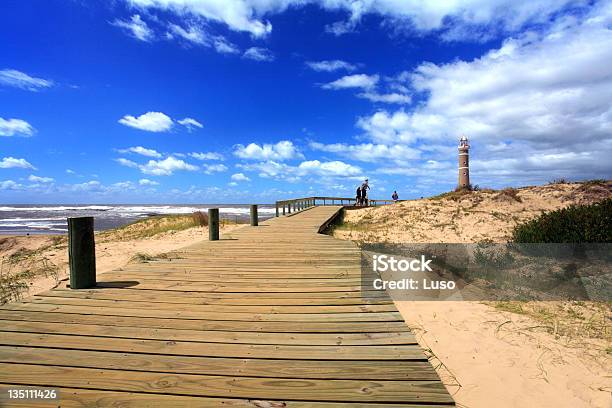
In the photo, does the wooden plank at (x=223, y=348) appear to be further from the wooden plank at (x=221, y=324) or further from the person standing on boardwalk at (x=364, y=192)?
the person standing on boardwalk at (x=364, y=192)

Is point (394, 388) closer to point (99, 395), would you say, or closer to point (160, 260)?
point (99, 395)

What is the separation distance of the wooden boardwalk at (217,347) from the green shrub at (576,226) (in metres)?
7.11

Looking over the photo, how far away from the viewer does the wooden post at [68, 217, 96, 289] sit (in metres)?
4.41

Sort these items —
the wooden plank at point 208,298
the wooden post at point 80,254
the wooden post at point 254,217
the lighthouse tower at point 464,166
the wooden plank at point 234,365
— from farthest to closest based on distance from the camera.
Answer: the lighthouse tower at point 464,166, the wooden post at point 254,217, the wooden post at point 80,254, the wooden plank at point 208,298, the wooden plank at point 234,365

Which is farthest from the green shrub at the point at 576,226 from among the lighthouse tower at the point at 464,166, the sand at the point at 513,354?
Result: the lighthouse tower at the point at 464,166

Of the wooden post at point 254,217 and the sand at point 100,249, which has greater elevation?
the wooden post at point 254,217

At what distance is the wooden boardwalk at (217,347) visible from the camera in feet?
7.06

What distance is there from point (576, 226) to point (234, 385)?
32.0 ft

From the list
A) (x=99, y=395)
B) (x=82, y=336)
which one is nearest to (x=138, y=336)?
(x=82, y=336)

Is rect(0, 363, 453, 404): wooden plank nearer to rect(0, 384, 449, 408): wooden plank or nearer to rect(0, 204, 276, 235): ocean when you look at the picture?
rect(0, 384, 449, 408): wooden plank

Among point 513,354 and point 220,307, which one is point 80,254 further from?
point 513,354

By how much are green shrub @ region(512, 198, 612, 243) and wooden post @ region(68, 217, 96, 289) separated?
410 inches

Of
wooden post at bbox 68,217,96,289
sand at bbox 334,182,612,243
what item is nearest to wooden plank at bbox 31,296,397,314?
wooden post at bbox 68,217,96,289

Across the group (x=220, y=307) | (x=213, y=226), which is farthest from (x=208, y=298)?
(x=213, y=226)
